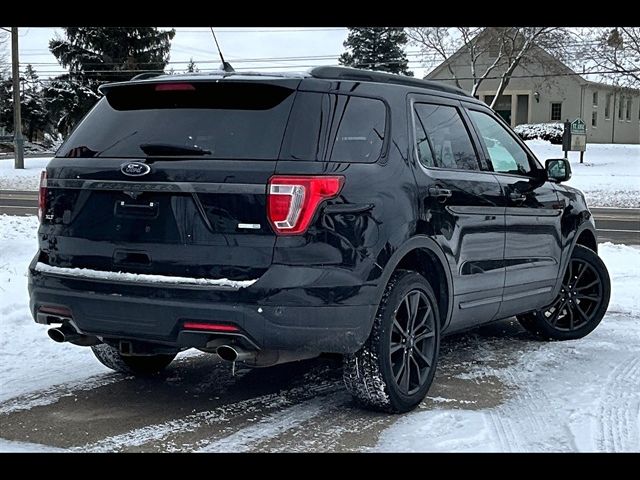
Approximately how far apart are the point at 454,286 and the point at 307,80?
1649 mm

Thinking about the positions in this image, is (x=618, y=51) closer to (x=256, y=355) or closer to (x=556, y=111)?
(x=556, y=111)

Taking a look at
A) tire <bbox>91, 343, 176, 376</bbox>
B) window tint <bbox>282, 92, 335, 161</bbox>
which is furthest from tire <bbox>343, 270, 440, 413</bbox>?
tire <bbox>91, 343, 176, 376</bbox>

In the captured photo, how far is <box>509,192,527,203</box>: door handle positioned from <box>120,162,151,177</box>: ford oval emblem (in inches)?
107

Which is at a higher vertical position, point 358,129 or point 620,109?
point 620,109

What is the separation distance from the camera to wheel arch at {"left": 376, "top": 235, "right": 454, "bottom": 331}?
15.1 ft

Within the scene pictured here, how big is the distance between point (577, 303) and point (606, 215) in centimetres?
1370

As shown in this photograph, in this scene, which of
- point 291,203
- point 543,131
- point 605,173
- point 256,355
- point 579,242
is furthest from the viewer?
point 543,131

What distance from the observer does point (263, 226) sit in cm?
410

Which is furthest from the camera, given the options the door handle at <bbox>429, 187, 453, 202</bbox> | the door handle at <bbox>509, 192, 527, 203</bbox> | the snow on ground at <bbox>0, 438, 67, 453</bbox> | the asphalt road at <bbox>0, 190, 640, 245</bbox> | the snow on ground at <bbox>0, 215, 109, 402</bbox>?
the asphalt road at <bbox>0, 190, 640, 245</bbox>

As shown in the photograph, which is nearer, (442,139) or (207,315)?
(207,315)

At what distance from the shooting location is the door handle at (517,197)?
230 inches

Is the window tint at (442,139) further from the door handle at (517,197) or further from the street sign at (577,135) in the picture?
the street sign at (577,135)

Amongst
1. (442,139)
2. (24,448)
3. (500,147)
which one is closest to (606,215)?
(500,147)

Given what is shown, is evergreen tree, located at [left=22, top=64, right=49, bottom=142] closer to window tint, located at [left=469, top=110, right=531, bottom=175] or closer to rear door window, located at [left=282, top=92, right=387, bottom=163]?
window tint, located at [left=469, top=110, right=531, bottom=175]
